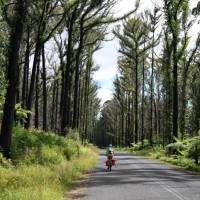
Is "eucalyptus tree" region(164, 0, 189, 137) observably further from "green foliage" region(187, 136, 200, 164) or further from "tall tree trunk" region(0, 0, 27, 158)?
"tall tree trunk" region(0, 0, 27, 158)

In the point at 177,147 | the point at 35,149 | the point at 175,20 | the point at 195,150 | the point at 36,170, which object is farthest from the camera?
the point at 175,20

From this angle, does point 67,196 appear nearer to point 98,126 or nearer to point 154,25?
point 154,25

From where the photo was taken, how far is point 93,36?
50.9 metres

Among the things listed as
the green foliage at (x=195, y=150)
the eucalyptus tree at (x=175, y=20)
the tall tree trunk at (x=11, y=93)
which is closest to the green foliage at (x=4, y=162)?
the tall tree trunk at (x=11, y=93)

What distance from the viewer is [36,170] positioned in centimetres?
1947

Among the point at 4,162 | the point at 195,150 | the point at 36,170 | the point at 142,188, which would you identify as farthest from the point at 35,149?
the point at 195,150

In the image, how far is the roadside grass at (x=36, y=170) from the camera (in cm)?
1475

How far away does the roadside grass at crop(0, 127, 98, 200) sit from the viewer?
1475 cm

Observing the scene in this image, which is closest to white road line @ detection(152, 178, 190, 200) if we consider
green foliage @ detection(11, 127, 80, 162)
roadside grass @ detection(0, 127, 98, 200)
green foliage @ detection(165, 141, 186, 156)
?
roadside grass @ detection(0, 127, 98, 200)

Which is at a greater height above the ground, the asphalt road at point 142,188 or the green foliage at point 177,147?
the green foliage at point 177,147

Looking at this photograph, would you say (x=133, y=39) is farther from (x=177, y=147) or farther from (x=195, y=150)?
(x=195, y=150)

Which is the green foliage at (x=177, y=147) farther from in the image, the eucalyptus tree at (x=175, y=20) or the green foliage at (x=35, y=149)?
the green foliage at (x=35, y=149)

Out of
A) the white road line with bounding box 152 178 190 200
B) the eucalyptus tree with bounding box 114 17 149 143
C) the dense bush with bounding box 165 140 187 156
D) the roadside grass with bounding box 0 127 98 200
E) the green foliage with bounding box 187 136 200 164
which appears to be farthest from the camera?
the eucalyptus tree with bounding box 114 17 149 143

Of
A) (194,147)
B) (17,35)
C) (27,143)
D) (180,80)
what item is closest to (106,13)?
(194,147)
